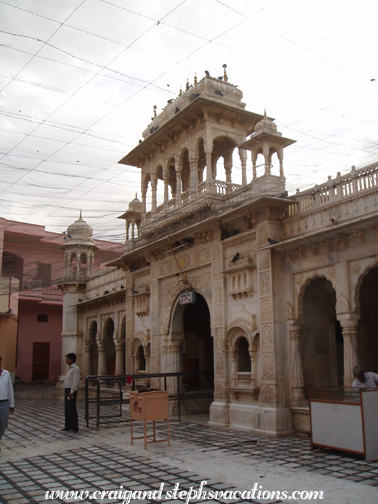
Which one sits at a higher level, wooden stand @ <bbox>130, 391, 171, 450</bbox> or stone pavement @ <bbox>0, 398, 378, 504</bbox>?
wooden stand @ <bbox>130, 391, 171, 450</bbox>

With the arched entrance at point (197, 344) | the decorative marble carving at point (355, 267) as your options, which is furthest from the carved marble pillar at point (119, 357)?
the decorative marble carving at point (355, 267)

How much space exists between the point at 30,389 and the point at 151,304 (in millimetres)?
12267

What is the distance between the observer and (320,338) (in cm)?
1203

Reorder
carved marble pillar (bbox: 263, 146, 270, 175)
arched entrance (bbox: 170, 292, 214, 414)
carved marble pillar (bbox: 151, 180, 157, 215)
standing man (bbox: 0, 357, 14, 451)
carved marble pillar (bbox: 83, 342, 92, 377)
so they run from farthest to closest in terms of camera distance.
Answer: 1. carved marble pillar (bbox: 83, 342, 92, 377)
2. arched entrance (bbox: 170, 292, 214, 414)
3. carved marble pillar (bbox: 151, 180, 157, 215)
4. carved marble pillar (bbox: 263, 146, 270, 175)
5. standing man (bbox: 0, 357, 14, 451)

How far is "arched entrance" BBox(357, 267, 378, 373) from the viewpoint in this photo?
11633mm

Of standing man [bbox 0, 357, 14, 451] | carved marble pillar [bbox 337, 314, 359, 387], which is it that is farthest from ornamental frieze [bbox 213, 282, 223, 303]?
standing man [bbox 0, 357, 14, 451]

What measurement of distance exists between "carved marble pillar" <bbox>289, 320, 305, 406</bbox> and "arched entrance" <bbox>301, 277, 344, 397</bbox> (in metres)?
0.61

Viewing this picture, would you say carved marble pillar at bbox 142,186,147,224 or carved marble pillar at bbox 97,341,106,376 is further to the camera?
carved marble pillar at bbox 97,341,106,376

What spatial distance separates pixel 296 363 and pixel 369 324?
224cm

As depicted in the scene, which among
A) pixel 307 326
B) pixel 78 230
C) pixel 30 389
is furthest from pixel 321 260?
pixel 30 389

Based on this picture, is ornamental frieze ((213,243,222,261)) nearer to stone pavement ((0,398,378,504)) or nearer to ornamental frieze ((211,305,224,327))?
ornamental frieze ((211,305,224,327))

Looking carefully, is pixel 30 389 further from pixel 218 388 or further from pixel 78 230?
pixel 218 388

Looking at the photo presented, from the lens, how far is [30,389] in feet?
82.9

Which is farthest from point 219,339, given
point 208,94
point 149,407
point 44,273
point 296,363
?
point 44,273
